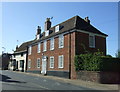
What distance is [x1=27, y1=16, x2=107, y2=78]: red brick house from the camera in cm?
2423

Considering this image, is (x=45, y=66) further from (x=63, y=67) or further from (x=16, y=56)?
(x=16, y=56)

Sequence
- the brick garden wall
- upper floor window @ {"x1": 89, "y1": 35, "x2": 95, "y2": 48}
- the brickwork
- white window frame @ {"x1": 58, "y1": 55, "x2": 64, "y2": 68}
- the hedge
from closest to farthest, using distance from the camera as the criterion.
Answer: the brick garden wall, the hedge, the brickwork, white window frame @ {"x1": 58, "y1": 55, "x2": 64, "y2": 68}, upper floor window @ {"x1": 89, "y1": 35, "x2": 95, "y2": 48}

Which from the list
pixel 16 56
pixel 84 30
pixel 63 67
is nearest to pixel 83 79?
pixel 63 67

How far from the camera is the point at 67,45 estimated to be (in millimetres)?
25141

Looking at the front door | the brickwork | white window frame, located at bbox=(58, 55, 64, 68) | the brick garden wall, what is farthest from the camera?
the front door

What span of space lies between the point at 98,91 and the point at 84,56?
8.25m

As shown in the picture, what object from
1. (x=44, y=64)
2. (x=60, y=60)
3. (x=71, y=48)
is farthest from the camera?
(x=44, y=64)

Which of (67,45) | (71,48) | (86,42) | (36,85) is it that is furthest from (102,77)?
(67,45)

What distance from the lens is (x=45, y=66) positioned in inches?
1188

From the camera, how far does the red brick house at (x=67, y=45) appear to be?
24.2 metres

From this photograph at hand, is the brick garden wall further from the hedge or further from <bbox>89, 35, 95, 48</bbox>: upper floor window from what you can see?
<bbox>89, 35, 95, 48</bbox>: upper floor window

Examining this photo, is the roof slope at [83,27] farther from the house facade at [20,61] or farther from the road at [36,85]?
the house facade at [20,61]

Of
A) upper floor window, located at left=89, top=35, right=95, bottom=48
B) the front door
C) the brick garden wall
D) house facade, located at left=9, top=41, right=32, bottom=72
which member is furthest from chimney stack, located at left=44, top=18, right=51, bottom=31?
the brick garden wall

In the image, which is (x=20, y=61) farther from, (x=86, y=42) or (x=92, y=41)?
(x=86, y=42)
